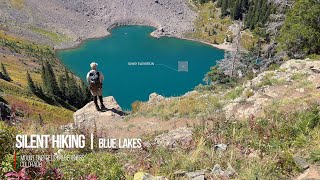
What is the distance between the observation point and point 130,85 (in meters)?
108

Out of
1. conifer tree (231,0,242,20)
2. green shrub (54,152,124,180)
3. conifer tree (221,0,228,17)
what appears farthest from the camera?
conifer tree (221,0,228,17)

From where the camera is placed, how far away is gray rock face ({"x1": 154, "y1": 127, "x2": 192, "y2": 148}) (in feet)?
36.8

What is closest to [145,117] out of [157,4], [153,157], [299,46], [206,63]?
[153,157]

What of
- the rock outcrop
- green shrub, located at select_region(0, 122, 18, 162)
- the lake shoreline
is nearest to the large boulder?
the rock outcrop

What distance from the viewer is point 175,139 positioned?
12.4m

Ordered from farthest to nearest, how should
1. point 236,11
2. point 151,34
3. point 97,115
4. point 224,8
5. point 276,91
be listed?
point 224,8 < point 236,11 < point 151,34 < point 97,115 < point 276,91

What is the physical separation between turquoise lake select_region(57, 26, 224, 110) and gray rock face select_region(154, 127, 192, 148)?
77730mm

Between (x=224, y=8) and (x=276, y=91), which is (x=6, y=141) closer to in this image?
(x=276, y=91)

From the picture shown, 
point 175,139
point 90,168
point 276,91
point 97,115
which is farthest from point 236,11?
point 90,168

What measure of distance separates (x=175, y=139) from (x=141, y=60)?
119180mm

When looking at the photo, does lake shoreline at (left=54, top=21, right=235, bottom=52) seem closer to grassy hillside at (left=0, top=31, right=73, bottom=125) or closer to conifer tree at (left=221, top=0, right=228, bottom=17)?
grassy hillside at (left=0, top=31, right=73, bottom=125)

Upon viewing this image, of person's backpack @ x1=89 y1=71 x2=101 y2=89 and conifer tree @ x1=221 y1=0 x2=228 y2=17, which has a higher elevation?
conifer tree @ x1=221 y1=0 x2=228 y2=17

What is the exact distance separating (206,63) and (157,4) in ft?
230

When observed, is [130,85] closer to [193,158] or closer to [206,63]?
[206,63]
